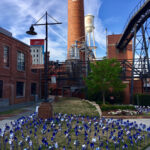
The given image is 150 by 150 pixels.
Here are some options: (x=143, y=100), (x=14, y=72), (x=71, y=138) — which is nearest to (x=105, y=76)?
(x=143, y=100)

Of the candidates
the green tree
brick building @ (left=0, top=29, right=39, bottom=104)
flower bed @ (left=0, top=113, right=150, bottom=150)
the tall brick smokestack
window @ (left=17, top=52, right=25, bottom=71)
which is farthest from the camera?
the tall brick smokestack

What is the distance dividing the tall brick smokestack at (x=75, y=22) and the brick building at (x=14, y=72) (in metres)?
16.5

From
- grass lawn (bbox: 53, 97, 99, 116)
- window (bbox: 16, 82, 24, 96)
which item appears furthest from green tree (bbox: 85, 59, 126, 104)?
window (bbox: 16, 82, 24, 96)

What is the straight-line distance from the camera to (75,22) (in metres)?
37.8

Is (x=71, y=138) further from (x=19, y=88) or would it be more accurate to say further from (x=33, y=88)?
(x=33, y=88)

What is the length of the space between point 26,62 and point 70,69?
8.44 m

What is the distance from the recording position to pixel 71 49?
36.6 meters

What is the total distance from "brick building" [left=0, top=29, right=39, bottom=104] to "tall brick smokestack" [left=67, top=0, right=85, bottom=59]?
16505 millimetres

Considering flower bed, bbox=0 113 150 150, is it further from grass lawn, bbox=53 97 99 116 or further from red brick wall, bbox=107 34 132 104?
red brick wall, bbox=107 34 132 104

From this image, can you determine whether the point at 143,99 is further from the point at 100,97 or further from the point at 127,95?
the point at 100,97

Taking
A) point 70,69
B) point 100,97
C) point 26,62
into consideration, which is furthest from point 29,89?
point 100,97

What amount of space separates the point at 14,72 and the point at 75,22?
898 inches

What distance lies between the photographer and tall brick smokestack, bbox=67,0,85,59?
124ft

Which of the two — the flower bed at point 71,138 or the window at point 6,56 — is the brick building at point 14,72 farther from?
the flower bed at point 71,138
